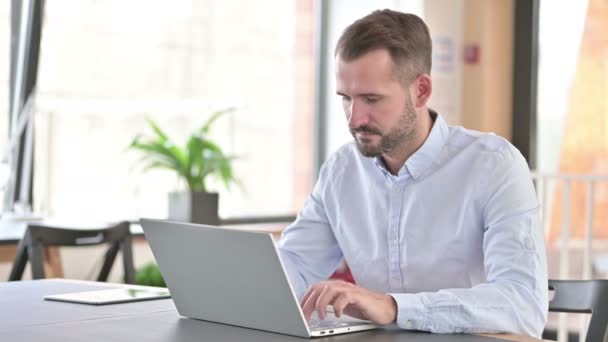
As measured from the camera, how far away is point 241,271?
5.62 ft

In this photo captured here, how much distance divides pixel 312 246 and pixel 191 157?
239cm

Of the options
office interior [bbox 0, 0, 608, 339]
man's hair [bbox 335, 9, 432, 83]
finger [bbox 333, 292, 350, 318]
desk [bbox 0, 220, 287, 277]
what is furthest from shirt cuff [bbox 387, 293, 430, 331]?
office interior [bbox 0, 0, 608, 339]

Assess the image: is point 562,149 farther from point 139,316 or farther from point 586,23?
point 139,316

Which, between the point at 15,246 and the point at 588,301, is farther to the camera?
the point at 15,246

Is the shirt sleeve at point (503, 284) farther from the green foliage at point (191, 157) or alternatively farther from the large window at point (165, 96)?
the large window at point (165, 96)

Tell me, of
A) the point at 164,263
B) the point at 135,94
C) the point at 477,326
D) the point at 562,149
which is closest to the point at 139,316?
the point at 164,263

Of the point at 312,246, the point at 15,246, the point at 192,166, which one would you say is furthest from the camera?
the point at 192,166

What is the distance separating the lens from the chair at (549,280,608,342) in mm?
2000

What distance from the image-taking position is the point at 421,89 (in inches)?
85.1

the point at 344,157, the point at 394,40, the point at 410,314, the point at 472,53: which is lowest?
the point at 410,314

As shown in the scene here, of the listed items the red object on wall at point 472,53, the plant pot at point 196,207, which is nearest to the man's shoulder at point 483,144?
the plant pot at point 196,207

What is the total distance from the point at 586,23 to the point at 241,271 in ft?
13.3

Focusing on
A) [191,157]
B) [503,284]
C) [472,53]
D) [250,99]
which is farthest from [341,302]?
[472,53]

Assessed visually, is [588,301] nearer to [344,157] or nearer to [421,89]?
[421,89]
